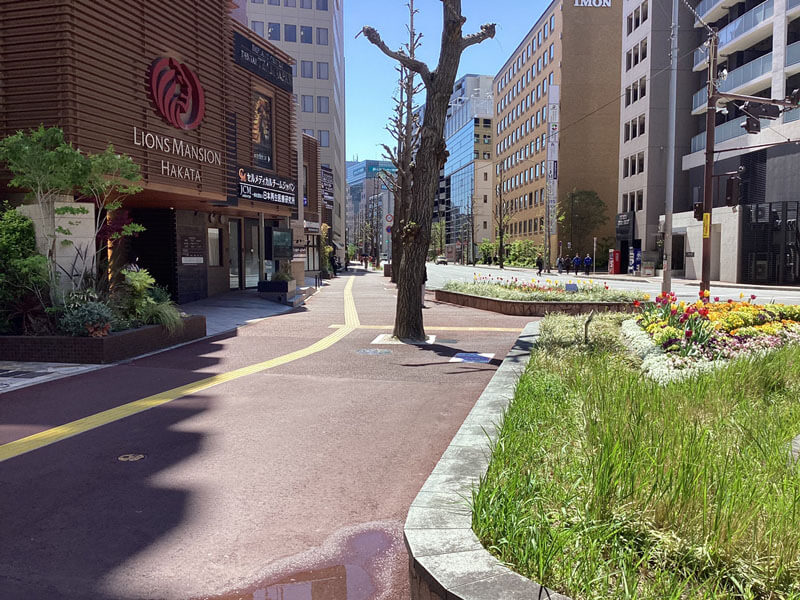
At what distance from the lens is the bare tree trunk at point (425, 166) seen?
43.7ft

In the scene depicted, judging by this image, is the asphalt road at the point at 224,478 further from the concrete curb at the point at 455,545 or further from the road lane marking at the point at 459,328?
the road lane marking at the point at 459,328

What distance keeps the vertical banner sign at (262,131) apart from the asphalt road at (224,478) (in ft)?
56.7

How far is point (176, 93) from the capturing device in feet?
57.6

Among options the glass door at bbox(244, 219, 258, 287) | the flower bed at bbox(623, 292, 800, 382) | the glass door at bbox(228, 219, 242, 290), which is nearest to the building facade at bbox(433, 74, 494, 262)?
the glass door at bbox(244, 219, 258, 287)

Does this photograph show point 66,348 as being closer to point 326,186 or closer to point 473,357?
point 473,357

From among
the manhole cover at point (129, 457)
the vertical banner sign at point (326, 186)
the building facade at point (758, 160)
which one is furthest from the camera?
the vertical banner sign at point (326, 186)

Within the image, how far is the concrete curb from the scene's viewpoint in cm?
259

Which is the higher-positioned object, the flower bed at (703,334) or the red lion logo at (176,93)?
the red lion logo at (176,93)

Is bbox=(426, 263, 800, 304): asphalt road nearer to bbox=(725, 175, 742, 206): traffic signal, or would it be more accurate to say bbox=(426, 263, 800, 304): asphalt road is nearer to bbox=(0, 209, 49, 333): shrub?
bbox=(725, 175, 742, 206): traffic signal

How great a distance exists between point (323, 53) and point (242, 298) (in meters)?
54.7

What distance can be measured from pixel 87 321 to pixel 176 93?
9201mm

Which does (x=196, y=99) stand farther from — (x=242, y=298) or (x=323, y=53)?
(x=323, y=53)

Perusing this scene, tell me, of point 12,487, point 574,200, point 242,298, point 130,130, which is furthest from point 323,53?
point 12,487

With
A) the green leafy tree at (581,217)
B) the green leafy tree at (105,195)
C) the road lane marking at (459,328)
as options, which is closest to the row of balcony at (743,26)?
the green leafy tree at (581,217)
